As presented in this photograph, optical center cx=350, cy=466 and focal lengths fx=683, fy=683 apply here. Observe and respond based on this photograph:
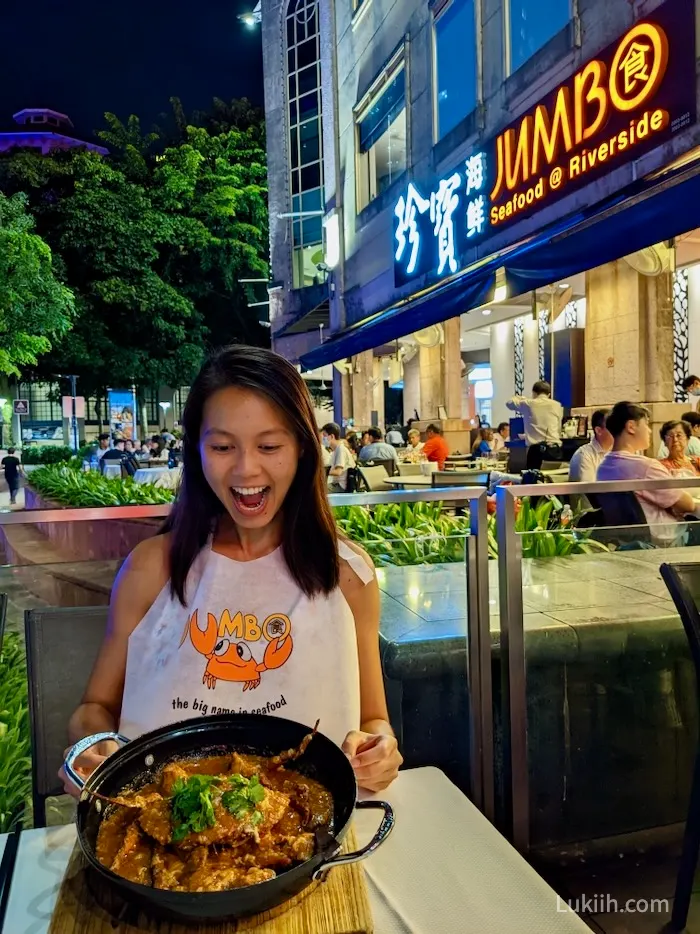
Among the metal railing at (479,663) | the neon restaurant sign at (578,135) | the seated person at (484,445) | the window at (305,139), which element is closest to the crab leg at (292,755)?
the metal railing at (479,663)

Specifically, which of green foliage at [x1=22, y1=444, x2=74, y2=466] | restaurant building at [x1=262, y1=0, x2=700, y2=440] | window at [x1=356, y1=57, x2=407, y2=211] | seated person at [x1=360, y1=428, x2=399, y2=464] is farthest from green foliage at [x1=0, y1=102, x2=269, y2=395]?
seated person at [x1=360, y1=428, x2=399, y2=464]

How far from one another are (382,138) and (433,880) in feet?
48.0

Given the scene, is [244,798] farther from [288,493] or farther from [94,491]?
[94,491]

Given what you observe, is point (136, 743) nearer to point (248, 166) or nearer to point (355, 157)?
Result: point (355, 157)

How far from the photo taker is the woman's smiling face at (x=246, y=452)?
157cm

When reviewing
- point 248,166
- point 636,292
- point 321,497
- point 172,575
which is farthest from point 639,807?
point 248,166

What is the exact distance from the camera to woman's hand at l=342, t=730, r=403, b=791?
4.33 ft

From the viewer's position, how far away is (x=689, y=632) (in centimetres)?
207

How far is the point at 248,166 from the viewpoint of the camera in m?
27.8

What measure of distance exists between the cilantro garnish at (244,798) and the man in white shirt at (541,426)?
751 centimetres

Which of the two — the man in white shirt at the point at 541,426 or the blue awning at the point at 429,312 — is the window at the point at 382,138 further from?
the man in white shirt at the point at 541,426

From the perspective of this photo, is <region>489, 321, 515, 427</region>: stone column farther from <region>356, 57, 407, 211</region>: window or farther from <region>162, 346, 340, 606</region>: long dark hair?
<region>162, 346, 340, 606</region>: long dark hair

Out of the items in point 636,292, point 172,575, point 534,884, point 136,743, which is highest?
point 636,292

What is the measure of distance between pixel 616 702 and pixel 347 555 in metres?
1.63
